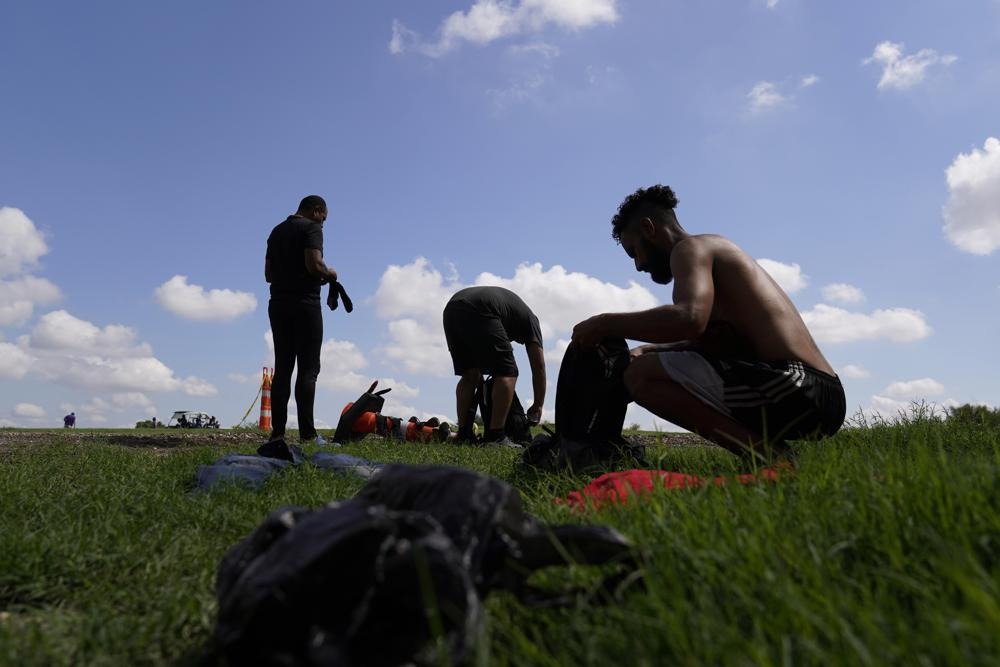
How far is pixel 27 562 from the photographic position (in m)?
2.25

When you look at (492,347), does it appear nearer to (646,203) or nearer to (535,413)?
(535,413)

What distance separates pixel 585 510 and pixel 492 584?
1027 mm

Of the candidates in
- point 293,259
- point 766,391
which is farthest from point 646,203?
point 293,259

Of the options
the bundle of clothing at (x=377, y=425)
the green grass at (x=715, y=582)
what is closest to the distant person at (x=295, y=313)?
the bundle of clothing at (x=377, y=425)

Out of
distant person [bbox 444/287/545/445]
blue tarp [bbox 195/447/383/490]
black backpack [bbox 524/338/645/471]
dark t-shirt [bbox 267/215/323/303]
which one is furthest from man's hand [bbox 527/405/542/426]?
black backpack [bbox 524/338/645/471]

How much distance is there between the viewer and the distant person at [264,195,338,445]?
23.2ft

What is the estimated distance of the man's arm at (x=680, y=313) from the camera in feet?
11.4

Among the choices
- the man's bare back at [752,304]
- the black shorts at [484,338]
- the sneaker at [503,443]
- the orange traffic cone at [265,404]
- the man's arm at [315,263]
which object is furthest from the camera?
the orange traffic cone at [265,404]

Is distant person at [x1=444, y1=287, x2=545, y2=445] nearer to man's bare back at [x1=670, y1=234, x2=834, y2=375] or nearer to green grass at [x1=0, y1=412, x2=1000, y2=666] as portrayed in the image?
man's bare back at [x1=670, y1=234, x2=834, y2=375]

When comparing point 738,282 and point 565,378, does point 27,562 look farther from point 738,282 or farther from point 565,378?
point 738,282

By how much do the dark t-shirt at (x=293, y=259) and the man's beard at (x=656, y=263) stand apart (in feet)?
12.8

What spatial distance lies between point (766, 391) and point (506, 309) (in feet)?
15.0

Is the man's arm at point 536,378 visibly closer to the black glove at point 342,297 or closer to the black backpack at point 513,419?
the black backpack at point 513,419

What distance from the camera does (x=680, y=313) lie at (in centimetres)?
347
